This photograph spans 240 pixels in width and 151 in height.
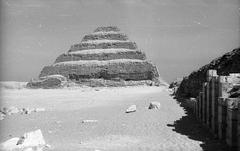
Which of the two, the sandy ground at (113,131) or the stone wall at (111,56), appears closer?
the sandy ground at (113,131)

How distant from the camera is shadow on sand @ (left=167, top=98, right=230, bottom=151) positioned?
8.30m

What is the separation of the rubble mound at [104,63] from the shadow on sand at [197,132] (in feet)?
164

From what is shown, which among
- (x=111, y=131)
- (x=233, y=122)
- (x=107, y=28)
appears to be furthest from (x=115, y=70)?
(x=233, y=122)

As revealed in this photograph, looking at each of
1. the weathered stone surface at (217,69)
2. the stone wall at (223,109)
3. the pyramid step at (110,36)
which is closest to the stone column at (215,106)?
the stone wall at (223,109)

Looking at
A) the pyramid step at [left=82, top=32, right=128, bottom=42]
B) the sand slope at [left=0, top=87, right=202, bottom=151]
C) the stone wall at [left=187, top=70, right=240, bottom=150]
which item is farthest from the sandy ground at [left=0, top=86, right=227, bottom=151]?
the pyramid step at [left=82, top=32, right=128, bottom=42]

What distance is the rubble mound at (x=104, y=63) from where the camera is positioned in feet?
220

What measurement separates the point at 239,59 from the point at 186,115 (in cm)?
278

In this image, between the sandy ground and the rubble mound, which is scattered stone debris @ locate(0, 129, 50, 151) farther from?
the rubble mound

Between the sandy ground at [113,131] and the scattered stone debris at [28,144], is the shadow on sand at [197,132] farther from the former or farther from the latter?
the scattered stone debris at [28,144]

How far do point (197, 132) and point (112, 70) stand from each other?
187 ft

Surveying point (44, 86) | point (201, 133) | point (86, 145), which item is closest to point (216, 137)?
point (201, 133)

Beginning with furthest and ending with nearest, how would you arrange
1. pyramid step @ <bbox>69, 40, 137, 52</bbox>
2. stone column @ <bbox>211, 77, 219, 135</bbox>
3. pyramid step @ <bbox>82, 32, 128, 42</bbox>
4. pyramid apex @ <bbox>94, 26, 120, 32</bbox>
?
pyramid apex @ <bbox>94, 26, 120, 32</bbox> → pyramid step @ <bbox>82, 32, 128, 42</bbox> → pyramid step @ <bbox>69, 40, 137, 52</bbox> → stone column @ <bbox>211, 77, 219, 135</bbox>

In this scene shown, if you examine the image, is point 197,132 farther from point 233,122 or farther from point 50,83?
point 50,83

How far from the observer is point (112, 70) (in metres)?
67.2
